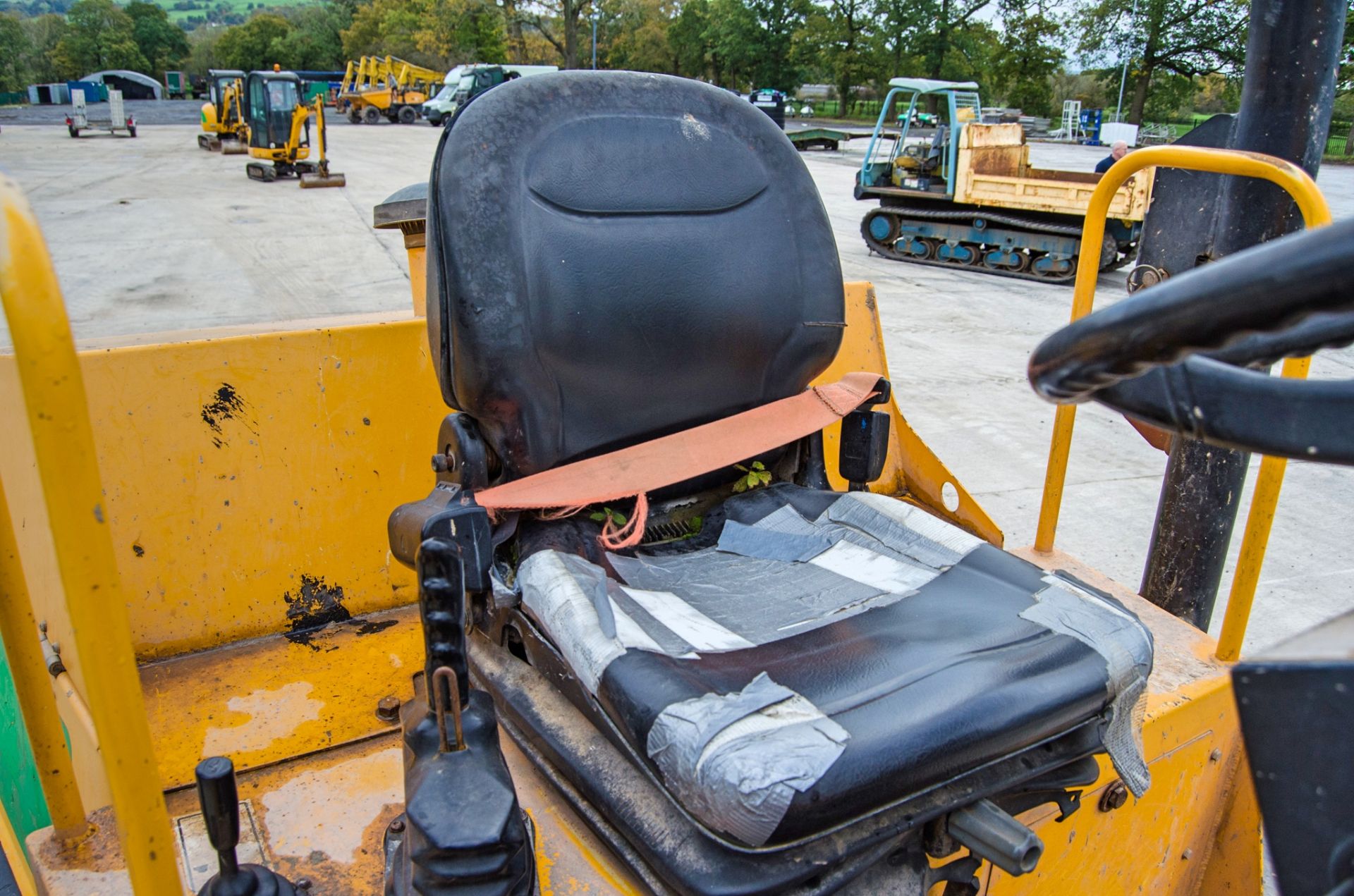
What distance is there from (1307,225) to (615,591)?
1350 mm

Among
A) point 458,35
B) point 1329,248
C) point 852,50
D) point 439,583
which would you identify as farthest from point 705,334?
point 458,35

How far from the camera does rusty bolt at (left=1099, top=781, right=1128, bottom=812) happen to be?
163 cm

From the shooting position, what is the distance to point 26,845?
145cm

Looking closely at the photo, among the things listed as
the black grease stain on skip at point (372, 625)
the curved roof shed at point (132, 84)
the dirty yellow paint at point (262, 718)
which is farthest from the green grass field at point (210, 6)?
the dirty yellow paint at point (262, 718)

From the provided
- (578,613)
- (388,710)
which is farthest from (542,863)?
(388,710)

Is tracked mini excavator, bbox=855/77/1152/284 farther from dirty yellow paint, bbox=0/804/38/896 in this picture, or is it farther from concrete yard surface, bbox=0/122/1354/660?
dirty yellow paint, bbox=0/804/38/896

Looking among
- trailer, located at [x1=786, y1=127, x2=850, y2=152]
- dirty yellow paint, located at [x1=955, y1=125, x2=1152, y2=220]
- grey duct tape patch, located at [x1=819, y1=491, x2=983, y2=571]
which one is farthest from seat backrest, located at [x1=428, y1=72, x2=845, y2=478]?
trailer, located at [x1=786, y1=127, x2=850, y2=152]

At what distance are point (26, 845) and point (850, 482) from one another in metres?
1.47

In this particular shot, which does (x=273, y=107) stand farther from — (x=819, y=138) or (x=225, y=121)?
(x=819, y=138)

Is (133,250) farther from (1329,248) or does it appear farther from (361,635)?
(1329,248)

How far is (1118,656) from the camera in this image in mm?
1324

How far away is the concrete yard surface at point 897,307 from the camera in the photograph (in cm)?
411

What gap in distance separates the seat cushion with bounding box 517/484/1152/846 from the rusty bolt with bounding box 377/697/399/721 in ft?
1.62

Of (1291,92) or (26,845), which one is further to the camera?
(1291,92)
